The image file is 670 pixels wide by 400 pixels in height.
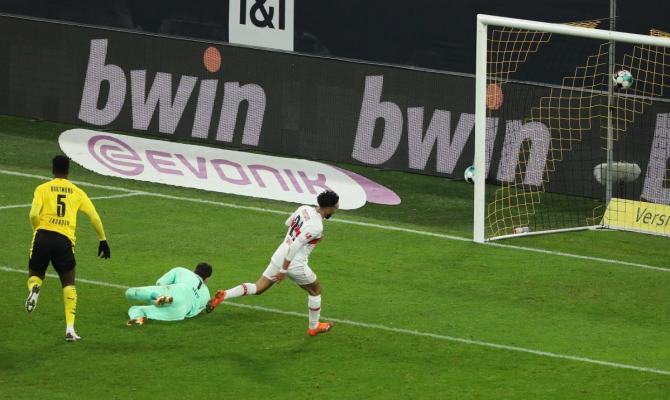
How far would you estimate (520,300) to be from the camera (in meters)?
18.1

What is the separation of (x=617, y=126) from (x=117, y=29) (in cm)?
948

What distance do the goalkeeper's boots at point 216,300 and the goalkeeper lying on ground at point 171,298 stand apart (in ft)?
0.29

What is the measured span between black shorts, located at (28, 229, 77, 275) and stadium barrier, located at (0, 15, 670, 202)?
32.0 ft

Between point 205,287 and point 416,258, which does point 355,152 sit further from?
point 205,287

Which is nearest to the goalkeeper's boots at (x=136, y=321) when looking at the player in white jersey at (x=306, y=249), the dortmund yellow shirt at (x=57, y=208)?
the dortmund yellow shirt at (x=57, y=208)

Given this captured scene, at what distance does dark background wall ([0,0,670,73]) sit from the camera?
923 inches

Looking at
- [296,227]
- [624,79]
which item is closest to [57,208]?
[296,227]

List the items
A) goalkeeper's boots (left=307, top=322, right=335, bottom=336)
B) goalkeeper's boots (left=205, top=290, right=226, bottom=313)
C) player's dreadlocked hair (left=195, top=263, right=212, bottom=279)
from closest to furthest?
goalkeeper's boots (left=307, top=322, right=335, bottom=336), goalkeeper's boots (left=205, top=290, right=226, bottom=313), player's dreadlocked hair (left=195, top=263, right=212, bottom=279)

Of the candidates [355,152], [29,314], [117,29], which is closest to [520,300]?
[29,314]

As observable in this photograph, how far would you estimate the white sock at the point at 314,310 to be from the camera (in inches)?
637

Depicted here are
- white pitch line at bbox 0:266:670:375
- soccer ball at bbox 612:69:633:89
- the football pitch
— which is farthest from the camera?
soccer ball at bbox 612:69:633:89

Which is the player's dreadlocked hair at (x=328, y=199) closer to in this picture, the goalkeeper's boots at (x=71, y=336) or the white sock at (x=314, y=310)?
the white sock at (x=314, y=310)

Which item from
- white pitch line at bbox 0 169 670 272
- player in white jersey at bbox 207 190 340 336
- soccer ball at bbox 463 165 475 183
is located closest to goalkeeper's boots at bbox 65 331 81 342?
player in white jersey at bbox 207 190 340 336

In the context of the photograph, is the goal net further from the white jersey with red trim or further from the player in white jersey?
the white jersey with red trim
